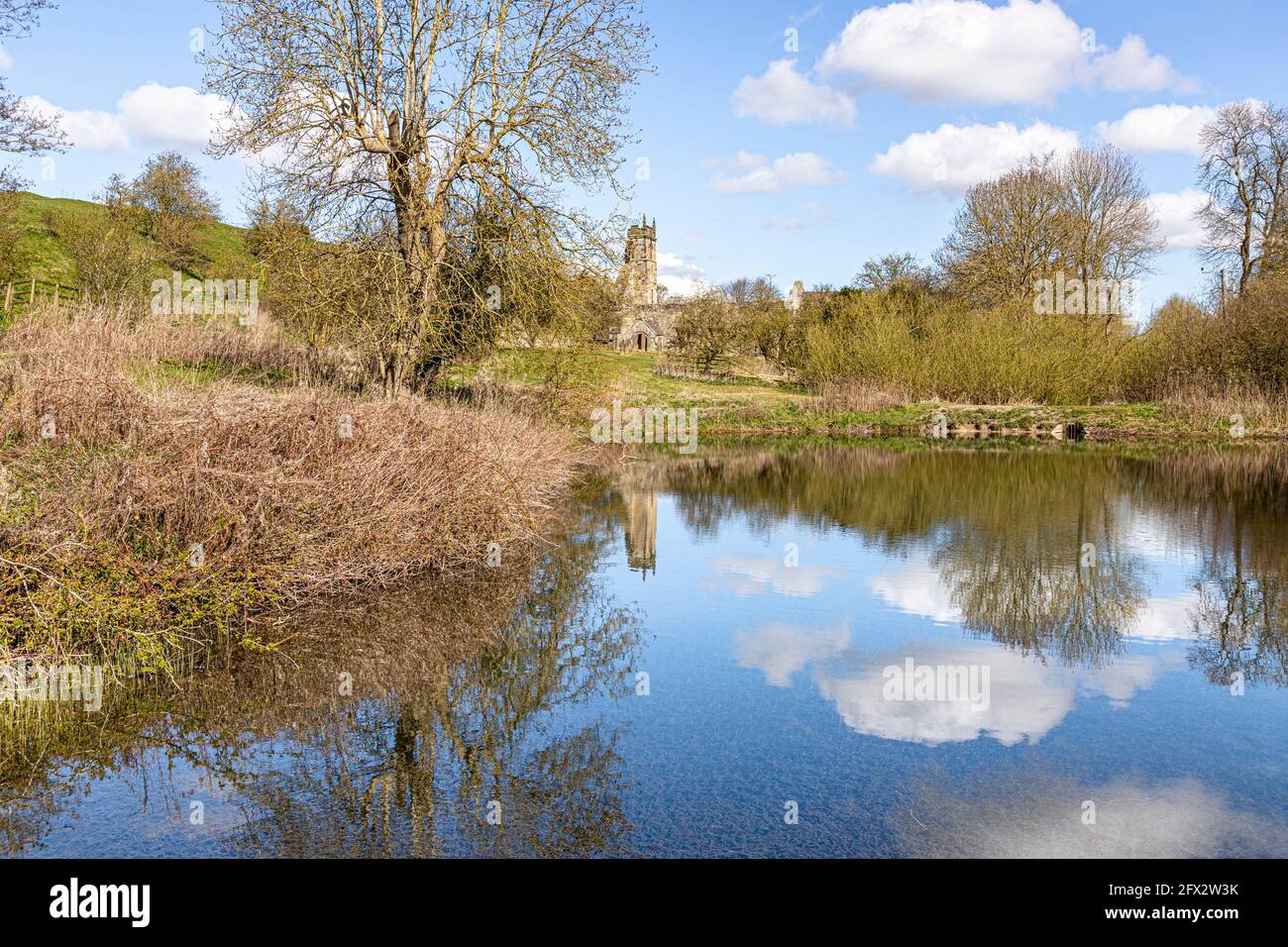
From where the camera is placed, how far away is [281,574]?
8.80m

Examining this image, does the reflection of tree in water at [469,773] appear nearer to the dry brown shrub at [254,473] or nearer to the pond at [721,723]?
the pond at [721,723]

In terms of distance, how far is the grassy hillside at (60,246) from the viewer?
45531 mm

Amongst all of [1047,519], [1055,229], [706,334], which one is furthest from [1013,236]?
[1047,519]

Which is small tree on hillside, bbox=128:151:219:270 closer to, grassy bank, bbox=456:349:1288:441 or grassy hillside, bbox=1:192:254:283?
grassy hillside, bbox=1:192:254:283

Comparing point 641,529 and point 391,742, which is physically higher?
point 641,529

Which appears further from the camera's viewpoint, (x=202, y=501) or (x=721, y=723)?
(x=202, y=501)

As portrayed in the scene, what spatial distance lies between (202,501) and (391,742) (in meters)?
3.49

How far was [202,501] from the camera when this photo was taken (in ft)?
27.8

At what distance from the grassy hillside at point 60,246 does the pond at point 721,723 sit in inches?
1256

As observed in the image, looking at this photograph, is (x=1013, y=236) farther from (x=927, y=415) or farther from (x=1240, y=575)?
(x=1240, y=575)

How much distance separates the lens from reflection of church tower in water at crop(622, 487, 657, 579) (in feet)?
43.1

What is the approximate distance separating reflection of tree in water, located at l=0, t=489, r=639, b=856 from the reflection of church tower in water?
143 inches
